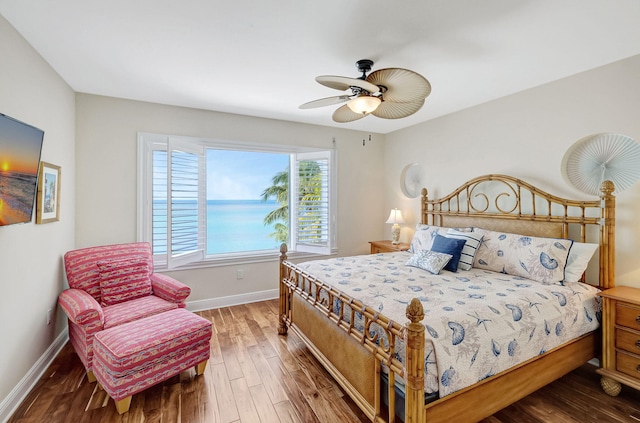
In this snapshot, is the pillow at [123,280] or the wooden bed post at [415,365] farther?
the pillow at [123,280]

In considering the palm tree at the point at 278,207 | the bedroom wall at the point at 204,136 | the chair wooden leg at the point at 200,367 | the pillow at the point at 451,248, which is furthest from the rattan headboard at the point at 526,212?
the chair wooden leg at the point at 200,367

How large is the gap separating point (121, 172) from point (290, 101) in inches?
84.7

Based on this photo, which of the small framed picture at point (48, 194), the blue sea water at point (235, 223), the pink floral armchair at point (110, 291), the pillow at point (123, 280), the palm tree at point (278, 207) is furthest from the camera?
the blue sea water at point (235, 223)

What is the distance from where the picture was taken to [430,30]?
6.62 feet

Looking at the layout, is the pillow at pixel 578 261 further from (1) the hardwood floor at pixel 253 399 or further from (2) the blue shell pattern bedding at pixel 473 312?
(1) the hardwood floor at pixel 253 399

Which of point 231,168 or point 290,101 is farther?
point 231,168

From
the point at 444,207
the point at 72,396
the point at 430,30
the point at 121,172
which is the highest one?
the point at 430,30

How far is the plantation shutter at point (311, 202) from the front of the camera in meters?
4.41

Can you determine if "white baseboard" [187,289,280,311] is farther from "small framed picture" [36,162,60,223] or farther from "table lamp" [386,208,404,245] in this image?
"table lamp" [386,208,404,245]

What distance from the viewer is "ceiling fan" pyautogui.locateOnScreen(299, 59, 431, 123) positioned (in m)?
1.95

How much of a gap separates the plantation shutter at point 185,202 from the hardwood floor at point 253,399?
135cm

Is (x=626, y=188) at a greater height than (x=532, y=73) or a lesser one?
lesser

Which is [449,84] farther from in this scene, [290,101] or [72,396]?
[72,396]

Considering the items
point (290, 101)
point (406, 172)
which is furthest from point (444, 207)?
point (290, 101)
